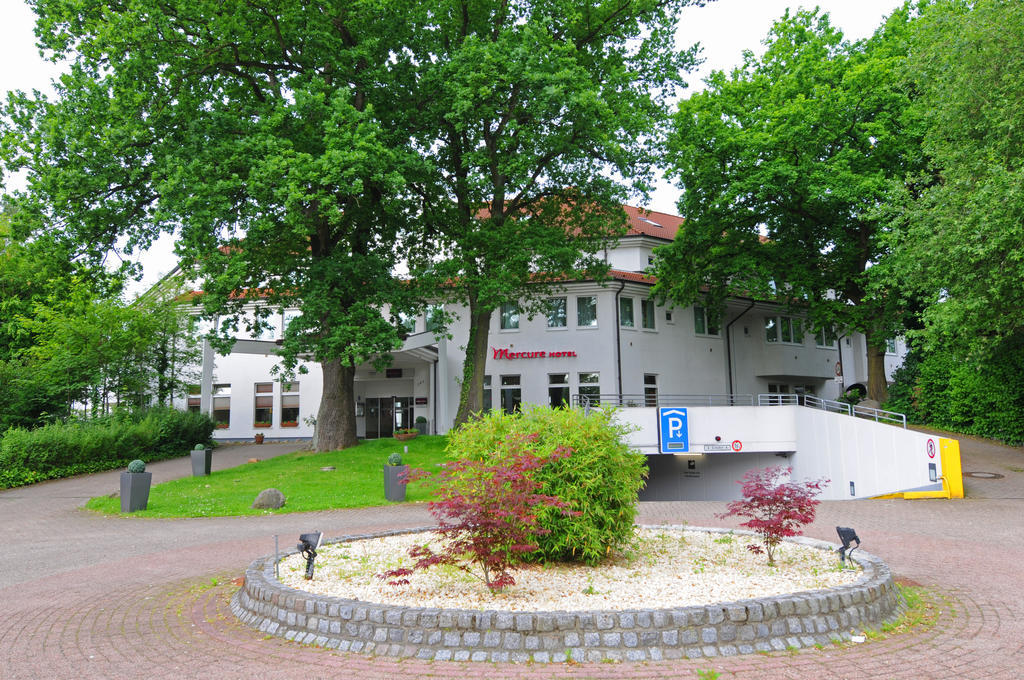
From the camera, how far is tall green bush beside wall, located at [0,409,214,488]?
2153 centimetres

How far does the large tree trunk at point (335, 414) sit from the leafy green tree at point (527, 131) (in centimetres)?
493

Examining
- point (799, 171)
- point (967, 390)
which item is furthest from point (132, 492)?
point (967, 390)

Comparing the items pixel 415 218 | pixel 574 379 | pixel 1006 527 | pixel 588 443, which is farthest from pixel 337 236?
pixel 1006 527

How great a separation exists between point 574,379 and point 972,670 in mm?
25405

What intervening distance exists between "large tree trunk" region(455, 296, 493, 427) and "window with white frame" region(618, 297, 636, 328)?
852cm

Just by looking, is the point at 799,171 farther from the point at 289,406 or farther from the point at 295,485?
the point at 289,406

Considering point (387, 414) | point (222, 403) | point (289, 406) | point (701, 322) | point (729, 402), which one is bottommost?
point (387, 414)

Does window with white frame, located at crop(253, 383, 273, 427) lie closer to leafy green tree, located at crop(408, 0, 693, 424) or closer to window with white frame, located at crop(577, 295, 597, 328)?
leafy green tree, located at crop(408, 0, 693, 424)

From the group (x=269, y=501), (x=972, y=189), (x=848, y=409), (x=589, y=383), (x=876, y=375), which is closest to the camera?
(x=269, y=501)

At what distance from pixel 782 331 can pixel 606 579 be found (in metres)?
32.3

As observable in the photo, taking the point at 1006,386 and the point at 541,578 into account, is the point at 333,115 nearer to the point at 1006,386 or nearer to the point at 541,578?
the point at 541,578

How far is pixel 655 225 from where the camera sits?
37469mm

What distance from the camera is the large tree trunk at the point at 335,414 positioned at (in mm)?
26016

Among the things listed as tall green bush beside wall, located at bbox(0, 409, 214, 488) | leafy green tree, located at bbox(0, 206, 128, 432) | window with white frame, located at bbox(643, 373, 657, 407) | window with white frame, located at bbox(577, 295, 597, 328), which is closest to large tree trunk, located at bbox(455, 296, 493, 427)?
window with white frame, located at bbox(577, 295, 597, 328)
